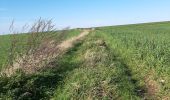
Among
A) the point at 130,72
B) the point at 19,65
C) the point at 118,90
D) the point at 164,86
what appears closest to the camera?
the point at 118,90

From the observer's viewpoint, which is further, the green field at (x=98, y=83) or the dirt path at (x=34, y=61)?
the dirt path at (x=34, y=61)

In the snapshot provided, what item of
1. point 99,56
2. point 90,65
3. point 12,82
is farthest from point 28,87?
point 99,56

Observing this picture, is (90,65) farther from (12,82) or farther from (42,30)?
(12,82)

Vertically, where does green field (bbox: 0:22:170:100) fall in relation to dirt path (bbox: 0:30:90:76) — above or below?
below

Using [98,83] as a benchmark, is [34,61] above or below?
above

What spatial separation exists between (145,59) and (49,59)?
444cm

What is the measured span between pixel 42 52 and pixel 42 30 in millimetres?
1023

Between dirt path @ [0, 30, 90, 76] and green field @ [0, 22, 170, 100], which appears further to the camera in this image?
dirt path @ [0, 30, 90, 76]

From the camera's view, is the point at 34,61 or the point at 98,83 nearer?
the point at 98,83

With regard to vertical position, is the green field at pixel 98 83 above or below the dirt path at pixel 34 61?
below

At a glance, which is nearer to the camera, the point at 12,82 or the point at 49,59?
the point at 12,82

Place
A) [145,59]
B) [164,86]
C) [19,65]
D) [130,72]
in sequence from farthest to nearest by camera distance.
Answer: [145,59]
[130,72]
[19,65]
[164,86]

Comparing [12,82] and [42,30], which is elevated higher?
[42,30]

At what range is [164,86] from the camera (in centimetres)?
1248
